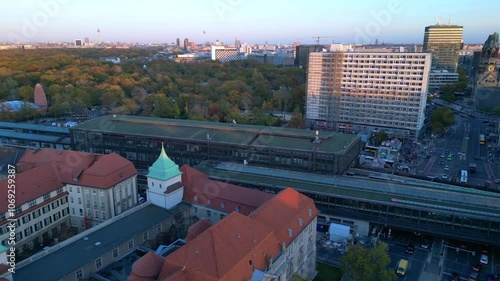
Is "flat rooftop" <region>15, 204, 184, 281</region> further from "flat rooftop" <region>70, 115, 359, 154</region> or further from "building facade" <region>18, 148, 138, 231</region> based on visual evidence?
"flat rooftop" <region>70, 115, 359, 154</region>

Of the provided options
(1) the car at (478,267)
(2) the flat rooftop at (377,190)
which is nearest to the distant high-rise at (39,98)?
(2) the flat rooftop at (377,190)

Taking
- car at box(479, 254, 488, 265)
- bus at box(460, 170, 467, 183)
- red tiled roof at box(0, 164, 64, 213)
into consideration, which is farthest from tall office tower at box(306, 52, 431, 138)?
red tiled roof at box(0, 164, 64, 213)

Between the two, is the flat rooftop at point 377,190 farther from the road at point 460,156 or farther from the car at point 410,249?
the road at point 460,156

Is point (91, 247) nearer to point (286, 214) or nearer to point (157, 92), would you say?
point (286, 214)

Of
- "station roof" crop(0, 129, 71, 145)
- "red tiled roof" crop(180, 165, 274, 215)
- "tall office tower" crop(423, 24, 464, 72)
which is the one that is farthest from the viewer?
"tall office tower" crop(423, 24, 464, 72)

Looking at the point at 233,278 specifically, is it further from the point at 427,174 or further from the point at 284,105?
the point at 284,105

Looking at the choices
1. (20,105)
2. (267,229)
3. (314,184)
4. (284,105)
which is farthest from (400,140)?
(20,105)
